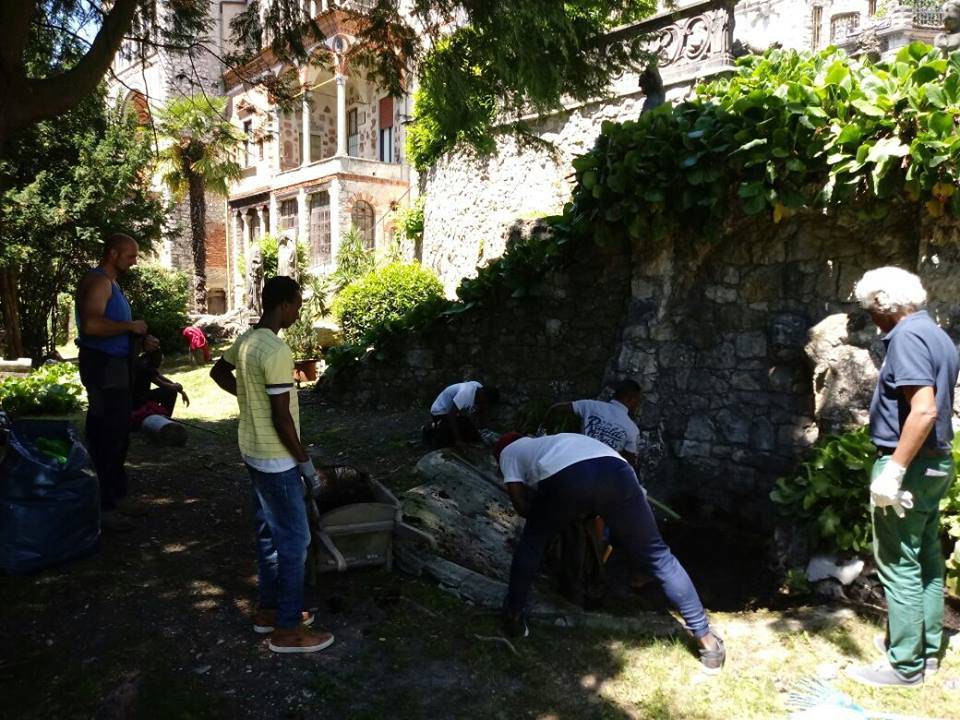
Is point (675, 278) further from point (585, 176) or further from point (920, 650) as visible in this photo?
point (920, 650)

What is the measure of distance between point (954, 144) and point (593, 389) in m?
3.61

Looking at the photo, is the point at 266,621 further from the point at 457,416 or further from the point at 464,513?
the point at 457,416

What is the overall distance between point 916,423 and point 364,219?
21101 millimetres

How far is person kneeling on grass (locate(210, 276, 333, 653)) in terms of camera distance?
3.23 metres

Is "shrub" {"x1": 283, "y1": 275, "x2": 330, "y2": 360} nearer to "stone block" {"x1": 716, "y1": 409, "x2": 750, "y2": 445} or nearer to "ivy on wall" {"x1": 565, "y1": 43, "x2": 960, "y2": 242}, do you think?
"ivy on wall" {"x1": 565, "y1": 43, "x2": 960, "y2": 242}

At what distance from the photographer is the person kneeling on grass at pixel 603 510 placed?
346 cm

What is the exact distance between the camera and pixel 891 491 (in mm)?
3039

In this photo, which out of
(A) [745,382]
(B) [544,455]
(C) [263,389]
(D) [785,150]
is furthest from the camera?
(A) [745,382]

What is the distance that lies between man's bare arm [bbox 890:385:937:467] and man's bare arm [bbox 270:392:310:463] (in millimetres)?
2548

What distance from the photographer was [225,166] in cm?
1995

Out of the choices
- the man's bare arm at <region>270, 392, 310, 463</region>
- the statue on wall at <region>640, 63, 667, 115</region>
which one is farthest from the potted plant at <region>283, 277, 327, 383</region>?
the man's bare arm at <region>270, 392, 310, 463</region>

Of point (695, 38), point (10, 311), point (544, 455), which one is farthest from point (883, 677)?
point (10, 311)

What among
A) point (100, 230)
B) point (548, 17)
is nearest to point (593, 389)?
point (548, 17)

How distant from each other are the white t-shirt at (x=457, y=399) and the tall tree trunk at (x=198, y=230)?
16.2 meters
